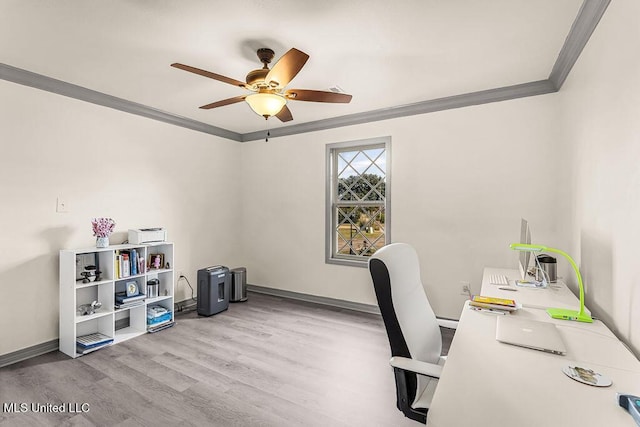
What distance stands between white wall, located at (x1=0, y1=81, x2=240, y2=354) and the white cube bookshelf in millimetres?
181

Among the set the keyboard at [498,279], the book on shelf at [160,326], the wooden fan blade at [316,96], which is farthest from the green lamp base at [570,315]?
the book on shelf at [160,326]

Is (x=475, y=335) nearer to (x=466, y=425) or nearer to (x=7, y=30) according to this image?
(x=466, y=425)

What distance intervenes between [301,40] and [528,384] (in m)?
2.32

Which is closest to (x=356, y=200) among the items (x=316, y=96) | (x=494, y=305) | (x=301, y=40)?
(x=316, y=96)

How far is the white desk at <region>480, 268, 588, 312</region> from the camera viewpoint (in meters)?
1.86

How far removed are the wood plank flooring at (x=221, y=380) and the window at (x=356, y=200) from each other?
A: 1060 mm

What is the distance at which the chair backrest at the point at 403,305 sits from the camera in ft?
4.19

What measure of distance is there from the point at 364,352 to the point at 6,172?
3470 millimetres

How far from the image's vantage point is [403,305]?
135 centimetres

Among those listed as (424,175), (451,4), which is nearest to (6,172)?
(451,4)

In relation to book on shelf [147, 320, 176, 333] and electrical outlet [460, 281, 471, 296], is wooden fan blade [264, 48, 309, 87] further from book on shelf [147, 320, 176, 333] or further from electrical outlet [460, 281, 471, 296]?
book on shelf [147, 320, 176, 333]

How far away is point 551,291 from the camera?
7.17ft

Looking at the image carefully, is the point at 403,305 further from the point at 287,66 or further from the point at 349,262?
the point at 349,262

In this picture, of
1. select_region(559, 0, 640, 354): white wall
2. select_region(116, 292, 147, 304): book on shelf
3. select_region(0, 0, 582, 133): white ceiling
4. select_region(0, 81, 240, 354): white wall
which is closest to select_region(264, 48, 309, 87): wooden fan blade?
select_region(0, 0, 582, 133): white ceiling
